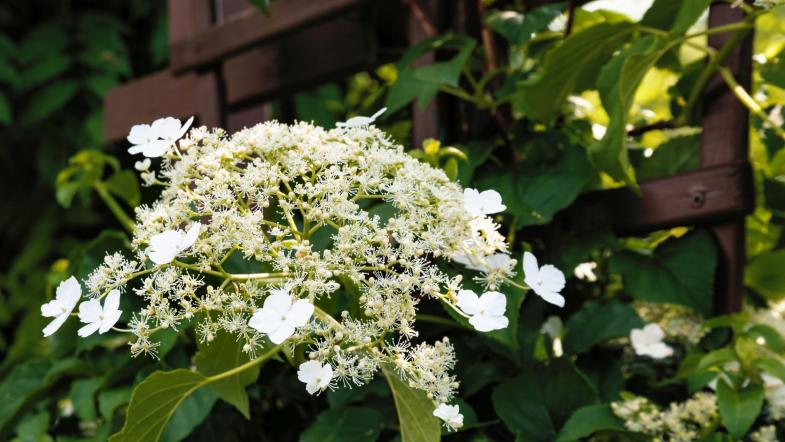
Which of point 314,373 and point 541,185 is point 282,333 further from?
point 541,185

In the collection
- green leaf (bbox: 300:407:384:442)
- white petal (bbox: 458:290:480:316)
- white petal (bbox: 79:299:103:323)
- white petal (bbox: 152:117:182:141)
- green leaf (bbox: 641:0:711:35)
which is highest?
green leaf (bbox: 641:0:711:35)

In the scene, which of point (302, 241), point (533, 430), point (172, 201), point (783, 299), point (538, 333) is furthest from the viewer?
point (783, 299)

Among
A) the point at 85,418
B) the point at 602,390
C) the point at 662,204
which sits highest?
the point at 662,204

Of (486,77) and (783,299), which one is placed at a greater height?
(486,77)

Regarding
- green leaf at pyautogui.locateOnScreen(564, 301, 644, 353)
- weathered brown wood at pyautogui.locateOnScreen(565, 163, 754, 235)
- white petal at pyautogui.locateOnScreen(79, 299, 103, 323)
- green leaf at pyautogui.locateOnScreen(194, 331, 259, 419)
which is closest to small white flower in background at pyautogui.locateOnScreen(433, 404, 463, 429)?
green leaf at pyautogui.locateOnScreen(194, 331, 259, 419)

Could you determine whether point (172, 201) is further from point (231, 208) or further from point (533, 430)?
point (533, 430)

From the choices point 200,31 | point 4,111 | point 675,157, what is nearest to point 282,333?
point 675,157

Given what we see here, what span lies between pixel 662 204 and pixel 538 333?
24 cm

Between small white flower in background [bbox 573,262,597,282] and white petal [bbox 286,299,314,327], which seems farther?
small white flower in background [bbox 573,262,597,282]

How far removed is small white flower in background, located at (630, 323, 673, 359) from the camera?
1.17m

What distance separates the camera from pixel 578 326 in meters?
1.20

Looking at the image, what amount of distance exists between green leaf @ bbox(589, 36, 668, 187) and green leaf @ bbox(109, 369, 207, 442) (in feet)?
1.83

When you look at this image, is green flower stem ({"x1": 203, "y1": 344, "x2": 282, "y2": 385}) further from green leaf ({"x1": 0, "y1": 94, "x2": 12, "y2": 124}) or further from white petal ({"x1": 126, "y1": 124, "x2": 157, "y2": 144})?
green leaf ({"x1": 0, "y1": 94, "x2": 12, "y2": 124})

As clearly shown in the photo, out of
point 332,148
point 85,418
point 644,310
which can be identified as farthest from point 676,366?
point 85,418
